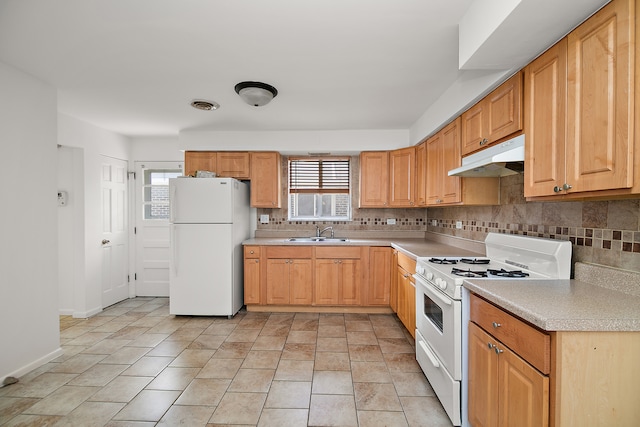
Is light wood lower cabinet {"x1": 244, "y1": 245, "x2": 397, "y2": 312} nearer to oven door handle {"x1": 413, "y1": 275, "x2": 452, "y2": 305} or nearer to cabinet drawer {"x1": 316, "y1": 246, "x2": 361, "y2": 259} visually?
cabinet drawer {"x1": 316, "y1": 246, "x2": 361, "y2": 259}

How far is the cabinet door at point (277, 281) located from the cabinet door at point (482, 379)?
2.47 metres

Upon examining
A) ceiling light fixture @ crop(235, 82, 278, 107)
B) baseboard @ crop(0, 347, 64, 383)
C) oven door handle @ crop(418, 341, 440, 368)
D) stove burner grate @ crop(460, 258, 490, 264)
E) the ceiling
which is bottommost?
baseboard @ crop(0, 347, 64, 383)

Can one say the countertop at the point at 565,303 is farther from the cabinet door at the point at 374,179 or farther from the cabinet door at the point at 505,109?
the cabinet door at the point at 374,179

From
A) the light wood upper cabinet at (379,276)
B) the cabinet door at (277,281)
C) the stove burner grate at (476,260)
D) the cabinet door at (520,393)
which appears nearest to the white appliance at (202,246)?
the cabinet door at (277,281)

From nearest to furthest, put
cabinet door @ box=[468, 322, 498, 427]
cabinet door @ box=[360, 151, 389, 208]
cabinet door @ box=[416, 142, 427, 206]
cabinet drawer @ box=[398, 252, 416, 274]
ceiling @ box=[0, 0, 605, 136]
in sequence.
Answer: cabinet door @ box=[468, 322, 498, 427]
ceiling @ box=[0, 0, 605, 136]
cabinet drawer @ box=[398, 252, 416, 274]
cabinet door @ box=[416, 142, 427, 206]
cabinet door @ box=[360, 151, 389, 208]

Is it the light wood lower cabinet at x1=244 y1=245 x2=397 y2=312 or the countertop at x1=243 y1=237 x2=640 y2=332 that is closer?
the countertop at x1=243 y1=237 x2=640 y2=332

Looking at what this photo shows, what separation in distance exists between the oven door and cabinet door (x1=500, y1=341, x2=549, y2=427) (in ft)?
1.19

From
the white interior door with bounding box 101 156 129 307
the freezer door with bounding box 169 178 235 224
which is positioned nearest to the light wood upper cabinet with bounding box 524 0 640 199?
the freezer door with bounding box 169 178 235 224

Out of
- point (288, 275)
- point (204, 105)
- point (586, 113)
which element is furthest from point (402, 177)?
point (586, 113)

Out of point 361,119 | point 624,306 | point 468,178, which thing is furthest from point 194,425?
point 361,119

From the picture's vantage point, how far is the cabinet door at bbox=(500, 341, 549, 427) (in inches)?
45.6

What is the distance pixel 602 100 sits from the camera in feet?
4.11

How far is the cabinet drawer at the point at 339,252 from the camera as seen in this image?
380 centimetres

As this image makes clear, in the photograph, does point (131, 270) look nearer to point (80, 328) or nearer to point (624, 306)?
point (80, 328)
